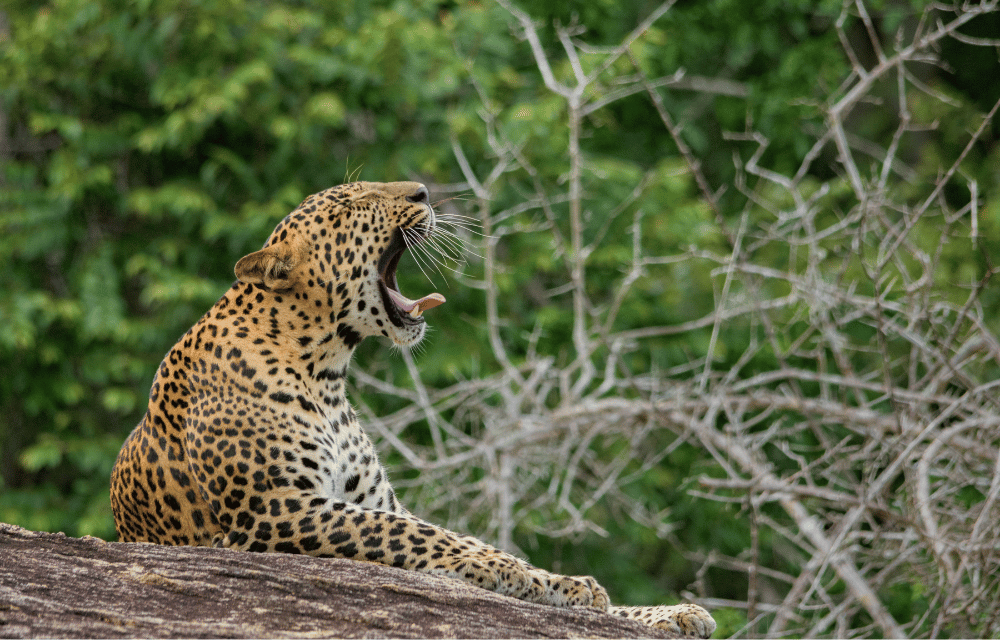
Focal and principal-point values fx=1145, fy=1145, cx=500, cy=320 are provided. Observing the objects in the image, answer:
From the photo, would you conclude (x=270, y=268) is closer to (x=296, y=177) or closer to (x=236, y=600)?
(x=236, y=600)

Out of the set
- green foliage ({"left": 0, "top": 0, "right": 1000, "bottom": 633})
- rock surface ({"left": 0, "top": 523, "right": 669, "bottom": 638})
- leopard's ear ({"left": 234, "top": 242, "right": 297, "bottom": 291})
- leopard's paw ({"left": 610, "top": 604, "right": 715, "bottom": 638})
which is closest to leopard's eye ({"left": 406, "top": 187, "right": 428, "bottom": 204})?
leopard's ear ({"left": 234, "top": 242, "right": 297, "bottom": 291})

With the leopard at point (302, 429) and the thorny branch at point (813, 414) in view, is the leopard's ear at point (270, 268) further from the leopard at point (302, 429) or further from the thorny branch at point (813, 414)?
the thorny branch at point (813, 414)

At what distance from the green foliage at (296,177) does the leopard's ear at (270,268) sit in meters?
6.52

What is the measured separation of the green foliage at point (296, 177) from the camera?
36.8 feet

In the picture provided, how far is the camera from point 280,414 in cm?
392

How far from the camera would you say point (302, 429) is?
3.94 meters

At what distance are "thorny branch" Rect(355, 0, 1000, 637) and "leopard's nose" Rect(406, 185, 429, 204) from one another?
1958 millimetres

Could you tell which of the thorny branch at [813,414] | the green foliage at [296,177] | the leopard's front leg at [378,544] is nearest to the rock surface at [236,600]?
the leopard's front leg at [378,544]

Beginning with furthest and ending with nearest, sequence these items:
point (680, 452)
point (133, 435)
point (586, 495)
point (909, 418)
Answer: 1. point (680, 452)
2. point (586, 495)
3. point (909, 418)
4. point (133, 435)

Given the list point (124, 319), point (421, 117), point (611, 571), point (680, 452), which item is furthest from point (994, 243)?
point (124, 319)

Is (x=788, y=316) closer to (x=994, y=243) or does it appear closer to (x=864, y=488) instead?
(x=994, y=243)

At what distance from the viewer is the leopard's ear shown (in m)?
4.05

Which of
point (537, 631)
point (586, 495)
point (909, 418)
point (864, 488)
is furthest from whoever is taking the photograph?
point (586, 495)

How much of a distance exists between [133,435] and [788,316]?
23.1ft
